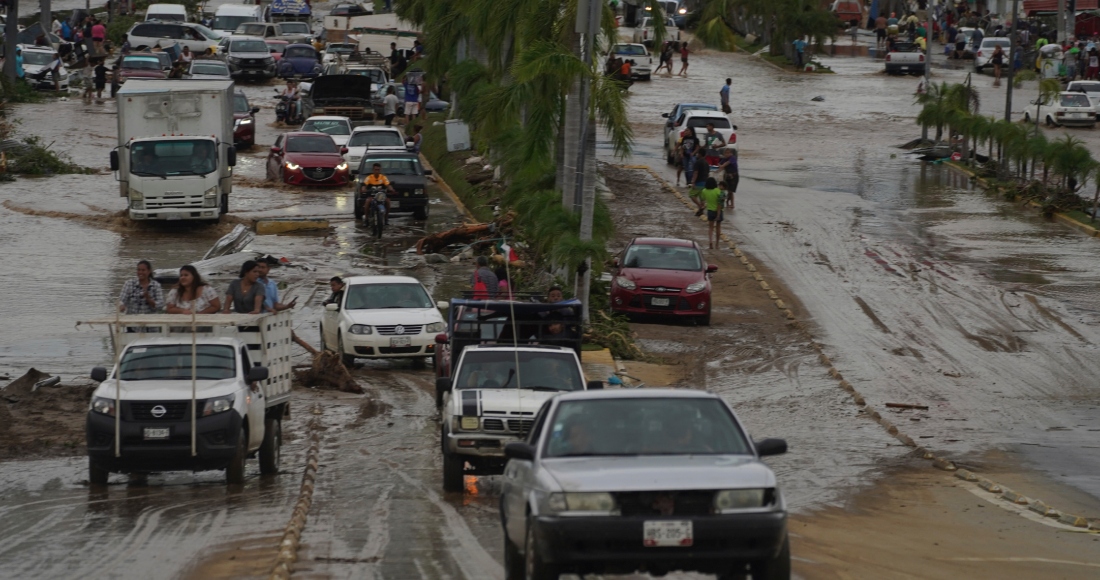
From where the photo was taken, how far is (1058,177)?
45.2m

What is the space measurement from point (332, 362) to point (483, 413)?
25.4 ft

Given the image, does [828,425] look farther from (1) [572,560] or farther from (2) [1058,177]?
(2) [1058,177]

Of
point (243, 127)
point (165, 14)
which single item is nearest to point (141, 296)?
point (243, 127)

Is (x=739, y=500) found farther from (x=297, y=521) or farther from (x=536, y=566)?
(x=297, y=521)

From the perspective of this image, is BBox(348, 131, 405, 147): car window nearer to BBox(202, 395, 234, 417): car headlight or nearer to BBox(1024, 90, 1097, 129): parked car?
BBox(1024, 90, 1097, 129): parked car

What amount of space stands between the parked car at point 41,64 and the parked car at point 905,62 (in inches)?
1541

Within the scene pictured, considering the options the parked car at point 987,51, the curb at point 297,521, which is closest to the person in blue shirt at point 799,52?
the parked car at point 987,51

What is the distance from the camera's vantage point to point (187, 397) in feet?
47.6

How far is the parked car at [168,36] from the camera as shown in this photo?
70.7m

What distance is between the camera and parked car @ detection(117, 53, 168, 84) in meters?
59.4

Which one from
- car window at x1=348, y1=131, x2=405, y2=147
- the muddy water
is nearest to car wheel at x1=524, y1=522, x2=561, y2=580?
the muddy water

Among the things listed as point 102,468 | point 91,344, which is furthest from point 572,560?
point 91,344

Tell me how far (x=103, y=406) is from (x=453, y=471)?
3.34 m

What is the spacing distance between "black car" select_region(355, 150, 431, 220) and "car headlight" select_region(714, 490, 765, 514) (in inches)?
1186
